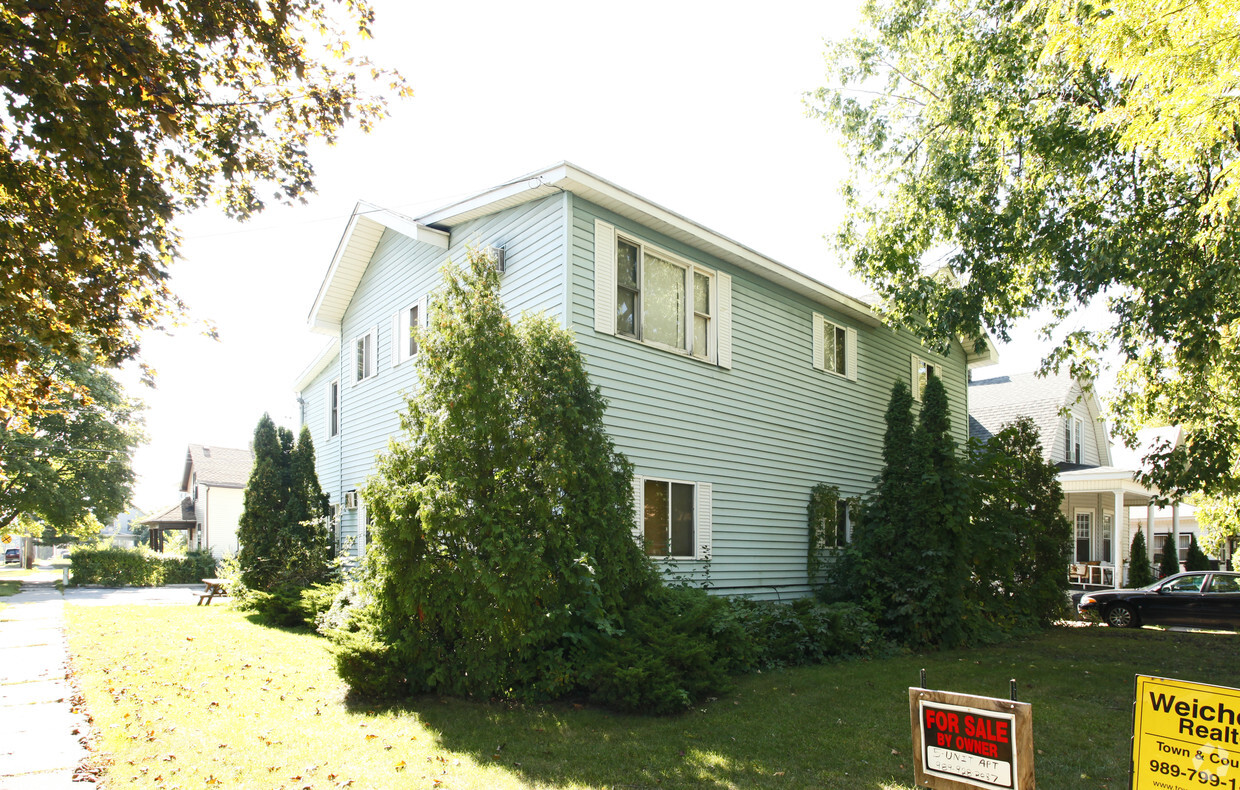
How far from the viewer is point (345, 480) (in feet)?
56.0

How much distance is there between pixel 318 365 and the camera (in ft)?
67.9

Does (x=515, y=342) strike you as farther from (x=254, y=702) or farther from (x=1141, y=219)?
(x=1141, y=219)

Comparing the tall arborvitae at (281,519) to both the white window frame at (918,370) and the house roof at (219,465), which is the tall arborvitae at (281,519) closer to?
the white window frame at (918,370)

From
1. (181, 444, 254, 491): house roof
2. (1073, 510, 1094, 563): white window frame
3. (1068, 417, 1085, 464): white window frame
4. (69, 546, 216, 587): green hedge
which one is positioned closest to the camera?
(69, 546, 216, 587): green hedge

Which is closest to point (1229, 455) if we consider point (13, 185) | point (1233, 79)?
point (1233, 79)

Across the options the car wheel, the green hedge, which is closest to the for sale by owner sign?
the car wheel

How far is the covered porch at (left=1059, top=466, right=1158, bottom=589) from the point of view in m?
21.4

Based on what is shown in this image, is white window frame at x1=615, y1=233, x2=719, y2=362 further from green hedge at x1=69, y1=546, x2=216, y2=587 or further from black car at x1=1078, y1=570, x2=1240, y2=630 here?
green hedge at x1=69, y1=546, x2=216, y2=587

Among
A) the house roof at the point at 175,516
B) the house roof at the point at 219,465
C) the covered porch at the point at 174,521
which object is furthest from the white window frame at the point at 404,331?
the house roof at the point at 175,516

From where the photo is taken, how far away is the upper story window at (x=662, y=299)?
Answer: 11453 mm

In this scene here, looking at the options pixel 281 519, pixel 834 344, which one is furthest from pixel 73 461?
pixel 834 344

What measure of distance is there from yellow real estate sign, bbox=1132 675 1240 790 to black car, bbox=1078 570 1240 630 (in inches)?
621

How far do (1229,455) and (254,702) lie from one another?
555 inches

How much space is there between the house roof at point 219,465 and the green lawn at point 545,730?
28.5m
